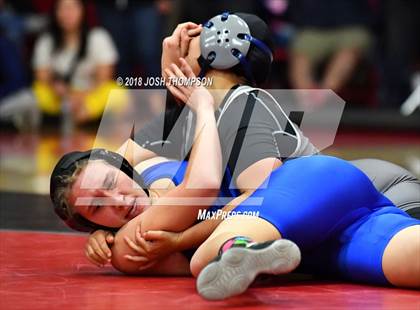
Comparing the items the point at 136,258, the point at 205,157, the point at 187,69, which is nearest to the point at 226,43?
the point at 187,69

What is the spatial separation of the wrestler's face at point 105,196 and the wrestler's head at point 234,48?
16.6 inches

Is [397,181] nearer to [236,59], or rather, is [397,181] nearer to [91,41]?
[236,59]

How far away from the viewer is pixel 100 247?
119 inches

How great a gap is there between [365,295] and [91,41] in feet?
18.3

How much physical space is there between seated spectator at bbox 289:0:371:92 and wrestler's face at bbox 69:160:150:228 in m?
6.37

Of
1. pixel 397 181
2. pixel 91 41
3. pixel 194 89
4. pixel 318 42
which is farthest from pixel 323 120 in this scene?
pixel 194 89

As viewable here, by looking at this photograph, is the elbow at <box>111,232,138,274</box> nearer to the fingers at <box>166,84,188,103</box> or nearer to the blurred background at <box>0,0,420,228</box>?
the fingers at <box>166,84,188,103</box>

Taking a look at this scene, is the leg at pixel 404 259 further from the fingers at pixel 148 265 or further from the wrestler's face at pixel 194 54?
the wrestler's face at pixel 194 54

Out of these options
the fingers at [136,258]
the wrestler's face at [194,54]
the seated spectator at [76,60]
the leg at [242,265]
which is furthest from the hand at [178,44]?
the seated spectator at [76,60]

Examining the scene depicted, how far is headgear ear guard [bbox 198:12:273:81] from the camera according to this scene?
3129mm

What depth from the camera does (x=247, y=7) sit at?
363 inches

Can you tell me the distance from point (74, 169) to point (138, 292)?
1.37 ft

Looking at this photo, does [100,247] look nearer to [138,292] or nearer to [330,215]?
[138,292]

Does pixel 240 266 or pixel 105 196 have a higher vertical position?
pixel 240 266
